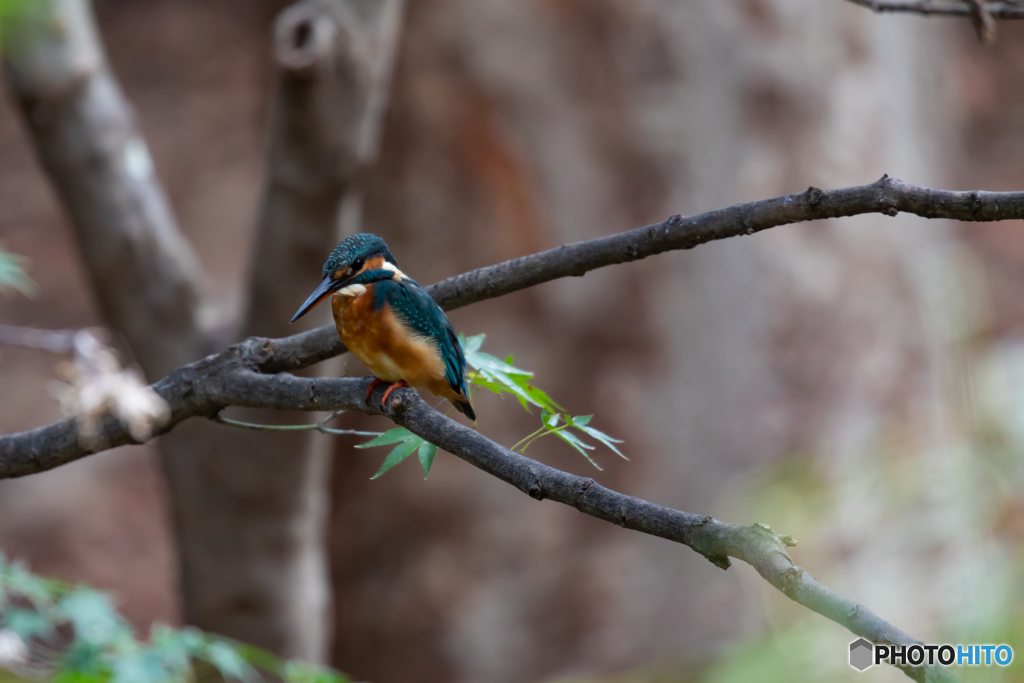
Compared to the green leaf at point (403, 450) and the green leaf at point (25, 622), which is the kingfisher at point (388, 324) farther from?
the green leaf at point (25, 622)

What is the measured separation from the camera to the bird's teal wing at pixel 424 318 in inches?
47.5

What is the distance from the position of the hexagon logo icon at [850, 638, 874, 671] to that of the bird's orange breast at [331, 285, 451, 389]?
2.07 ft

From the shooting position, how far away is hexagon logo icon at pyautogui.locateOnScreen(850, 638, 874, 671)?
93 cm

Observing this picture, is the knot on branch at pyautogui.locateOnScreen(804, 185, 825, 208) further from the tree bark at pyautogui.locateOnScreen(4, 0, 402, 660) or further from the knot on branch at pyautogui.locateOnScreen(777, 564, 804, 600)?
the tree bark at pyautogui.locateOnScreen(4, 0, 402, 660)

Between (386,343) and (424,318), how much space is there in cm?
7

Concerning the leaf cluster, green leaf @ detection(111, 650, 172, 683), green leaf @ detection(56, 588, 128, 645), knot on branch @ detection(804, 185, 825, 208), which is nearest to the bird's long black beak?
knot on branch @ detection(804, 185, 825, 208)

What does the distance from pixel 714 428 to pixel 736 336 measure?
42 cm

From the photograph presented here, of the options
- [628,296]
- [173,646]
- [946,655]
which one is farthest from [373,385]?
[628,296]

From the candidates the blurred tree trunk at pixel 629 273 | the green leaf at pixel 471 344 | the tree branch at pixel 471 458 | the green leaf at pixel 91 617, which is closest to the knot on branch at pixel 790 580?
the tree branch at pixel 471 458

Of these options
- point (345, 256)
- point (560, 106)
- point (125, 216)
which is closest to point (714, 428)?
point (560, 106)

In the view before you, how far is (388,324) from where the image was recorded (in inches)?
47.1

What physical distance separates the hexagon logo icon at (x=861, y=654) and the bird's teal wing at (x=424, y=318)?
62 cm

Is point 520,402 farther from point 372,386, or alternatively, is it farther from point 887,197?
point 887,197

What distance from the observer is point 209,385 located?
1.29m
